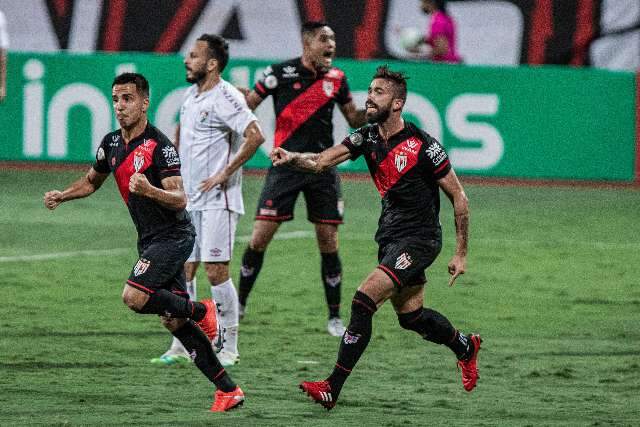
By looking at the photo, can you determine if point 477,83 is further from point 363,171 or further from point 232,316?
point 232,316

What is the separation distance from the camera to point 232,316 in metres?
9.93

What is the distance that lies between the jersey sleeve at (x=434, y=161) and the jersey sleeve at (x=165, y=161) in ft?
4.96

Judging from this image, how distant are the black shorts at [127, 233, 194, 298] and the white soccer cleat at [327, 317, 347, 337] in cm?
290

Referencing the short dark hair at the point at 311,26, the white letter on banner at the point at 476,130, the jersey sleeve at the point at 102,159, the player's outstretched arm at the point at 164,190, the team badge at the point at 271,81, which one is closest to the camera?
the player's outstretched arm at the point at 164,190

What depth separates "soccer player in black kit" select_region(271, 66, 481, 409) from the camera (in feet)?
27.3

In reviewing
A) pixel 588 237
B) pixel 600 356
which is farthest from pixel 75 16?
pixel 600 356

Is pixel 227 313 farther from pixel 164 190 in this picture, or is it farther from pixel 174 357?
pixel 164 190

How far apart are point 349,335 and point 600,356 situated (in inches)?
106

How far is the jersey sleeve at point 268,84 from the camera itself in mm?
11333

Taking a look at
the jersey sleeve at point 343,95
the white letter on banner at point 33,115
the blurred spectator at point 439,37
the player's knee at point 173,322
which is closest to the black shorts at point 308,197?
the jersey sleeve at point 343,95

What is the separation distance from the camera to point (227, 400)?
805 centimetres

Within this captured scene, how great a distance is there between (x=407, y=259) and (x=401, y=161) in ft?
1.97

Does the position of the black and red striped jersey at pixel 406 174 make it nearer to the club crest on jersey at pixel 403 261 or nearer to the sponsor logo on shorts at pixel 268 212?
the club crest on jersey at pixel 403 261

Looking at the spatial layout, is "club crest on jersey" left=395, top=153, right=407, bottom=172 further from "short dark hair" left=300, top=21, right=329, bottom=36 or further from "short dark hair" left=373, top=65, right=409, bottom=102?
"short dark hair" left=300, top=21, right=329, bottom=36
